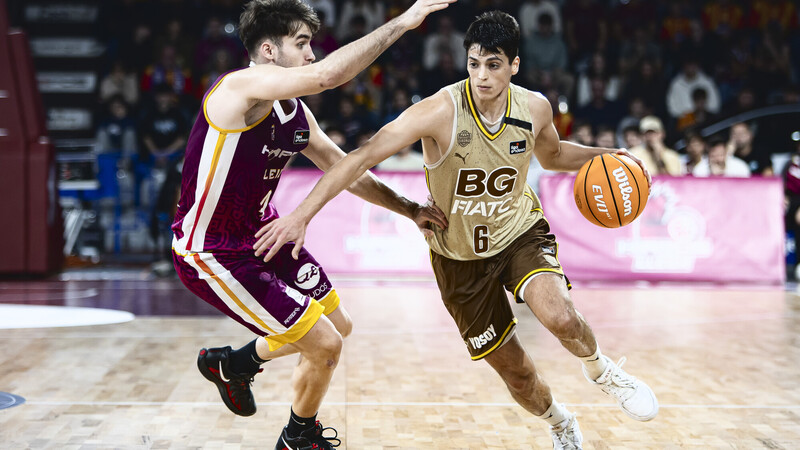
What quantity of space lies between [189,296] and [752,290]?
237 inches

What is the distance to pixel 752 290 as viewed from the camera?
31.3ft

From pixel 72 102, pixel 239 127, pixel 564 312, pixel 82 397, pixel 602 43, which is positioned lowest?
pixel 82 397

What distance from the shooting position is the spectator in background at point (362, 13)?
44.2 ft

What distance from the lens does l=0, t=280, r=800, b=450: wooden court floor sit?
4.26 metres

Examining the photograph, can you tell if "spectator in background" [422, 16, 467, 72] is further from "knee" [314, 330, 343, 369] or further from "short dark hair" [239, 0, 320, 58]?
"knee" [314, 330, 343, 369]

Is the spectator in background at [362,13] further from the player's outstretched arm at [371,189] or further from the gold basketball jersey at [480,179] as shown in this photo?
the gold basketball jersey at [480,179]

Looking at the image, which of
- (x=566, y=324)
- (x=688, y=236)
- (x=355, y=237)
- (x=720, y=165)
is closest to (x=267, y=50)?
(x=566, y=324)

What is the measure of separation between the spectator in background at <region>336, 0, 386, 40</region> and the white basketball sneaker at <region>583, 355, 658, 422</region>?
10349 mm

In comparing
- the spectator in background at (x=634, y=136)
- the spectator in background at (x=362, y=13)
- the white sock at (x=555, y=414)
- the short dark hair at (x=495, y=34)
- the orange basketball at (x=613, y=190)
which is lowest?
→ the white sock at (x=555, y=414)

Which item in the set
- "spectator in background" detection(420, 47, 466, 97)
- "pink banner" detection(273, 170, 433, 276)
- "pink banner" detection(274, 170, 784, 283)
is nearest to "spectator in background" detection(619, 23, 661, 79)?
"spectator in background" detection(420, 47, 466, 97)

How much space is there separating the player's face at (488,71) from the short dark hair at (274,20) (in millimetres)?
728

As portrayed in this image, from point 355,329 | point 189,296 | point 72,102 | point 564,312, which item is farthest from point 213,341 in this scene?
point 72,102

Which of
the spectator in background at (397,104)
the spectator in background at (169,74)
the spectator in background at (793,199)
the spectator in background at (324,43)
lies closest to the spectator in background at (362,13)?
the spectator in background at (324,43)

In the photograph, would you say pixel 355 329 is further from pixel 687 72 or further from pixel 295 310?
pixel 687 72
